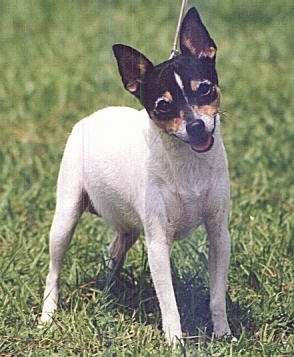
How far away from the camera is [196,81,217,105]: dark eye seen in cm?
409

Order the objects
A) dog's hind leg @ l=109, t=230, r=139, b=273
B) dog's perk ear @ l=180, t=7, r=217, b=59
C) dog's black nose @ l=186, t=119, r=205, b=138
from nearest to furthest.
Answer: dog's black nose @ l=186, t=119, r=205, b=138 < dog's perk ear @ l=180, t=7, r=217, b=59 < dog's hind leg @ l=109, t=230, r=139, b=273

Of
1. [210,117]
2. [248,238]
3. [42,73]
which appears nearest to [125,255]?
[248,238]

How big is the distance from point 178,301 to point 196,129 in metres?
1.07

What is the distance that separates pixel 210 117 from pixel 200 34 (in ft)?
1.04

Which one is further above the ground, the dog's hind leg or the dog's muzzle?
the dog's muzzle

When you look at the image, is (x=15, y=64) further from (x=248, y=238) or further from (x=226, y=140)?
(x=248, y=238)

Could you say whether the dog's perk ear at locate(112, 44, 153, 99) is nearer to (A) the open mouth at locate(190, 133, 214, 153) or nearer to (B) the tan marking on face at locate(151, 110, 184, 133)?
(B) the tan marking on face at locate(151, 110, 184, 133)

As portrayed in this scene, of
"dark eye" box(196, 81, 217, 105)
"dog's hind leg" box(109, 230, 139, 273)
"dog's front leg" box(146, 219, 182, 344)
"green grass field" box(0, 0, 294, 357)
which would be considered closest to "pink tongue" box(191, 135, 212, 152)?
"dark eye" box(196, 81, 217, 105)

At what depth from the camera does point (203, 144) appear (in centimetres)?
416

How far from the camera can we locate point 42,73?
779cm

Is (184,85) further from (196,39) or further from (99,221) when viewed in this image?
(99,221)

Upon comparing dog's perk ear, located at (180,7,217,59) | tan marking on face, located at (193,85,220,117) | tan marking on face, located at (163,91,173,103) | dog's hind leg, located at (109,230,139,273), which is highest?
dog's perk ear, located at (180,7,217,59)

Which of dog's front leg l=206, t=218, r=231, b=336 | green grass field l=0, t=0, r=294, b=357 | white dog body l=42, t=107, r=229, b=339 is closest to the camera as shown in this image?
white dog body l=42, t=107, r=229, b=339

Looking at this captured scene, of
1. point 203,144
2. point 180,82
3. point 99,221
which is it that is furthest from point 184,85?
point 99,221
